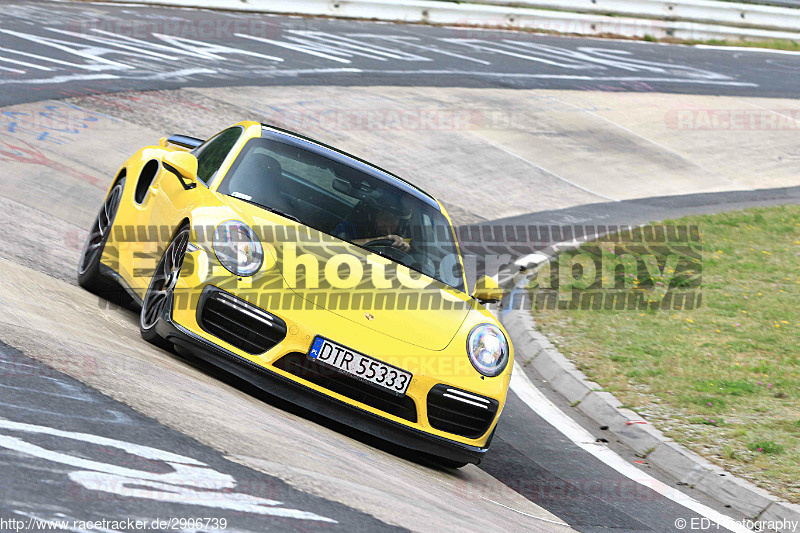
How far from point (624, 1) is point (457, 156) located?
50.3 ft

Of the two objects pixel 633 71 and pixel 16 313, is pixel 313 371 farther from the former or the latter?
pixel 633 71

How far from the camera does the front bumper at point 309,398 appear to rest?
193 inches

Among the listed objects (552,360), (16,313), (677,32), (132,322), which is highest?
(677,32)

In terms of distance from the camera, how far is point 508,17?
88.3 feet

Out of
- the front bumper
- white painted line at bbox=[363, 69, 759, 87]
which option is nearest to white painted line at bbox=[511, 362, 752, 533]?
the front bumper

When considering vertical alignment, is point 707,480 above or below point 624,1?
below

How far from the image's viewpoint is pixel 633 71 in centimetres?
2322

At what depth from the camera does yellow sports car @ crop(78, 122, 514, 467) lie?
493 cm

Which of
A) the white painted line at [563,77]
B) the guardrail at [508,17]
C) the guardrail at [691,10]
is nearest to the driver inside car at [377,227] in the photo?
the white painted line at [563,77]

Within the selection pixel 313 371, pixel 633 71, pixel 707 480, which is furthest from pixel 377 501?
pixel 633 71

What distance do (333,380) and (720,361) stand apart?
4172 mm

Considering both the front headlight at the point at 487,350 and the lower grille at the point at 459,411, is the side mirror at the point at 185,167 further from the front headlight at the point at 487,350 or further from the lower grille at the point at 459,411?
the lower grille at the point at 459,411

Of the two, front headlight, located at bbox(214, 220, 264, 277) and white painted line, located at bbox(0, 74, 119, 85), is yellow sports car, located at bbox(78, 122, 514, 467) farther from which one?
white painted line, located at bbox(0, 74, 119, 85)

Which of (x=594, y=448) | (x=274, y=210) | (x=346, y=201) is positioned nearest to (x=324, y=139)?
(x=346, y=201)
